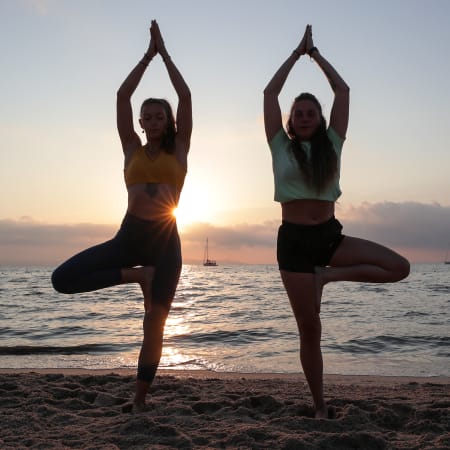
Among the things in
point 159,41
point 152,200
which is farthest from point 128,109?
point 152,200

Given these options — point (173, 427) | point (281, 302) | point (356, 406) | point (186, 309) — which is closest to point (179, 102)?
point (173, 427)

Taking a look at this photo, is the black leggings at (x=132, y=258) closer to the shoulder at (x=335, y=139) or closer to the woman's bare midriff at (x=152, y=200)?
the woman's bare midriff at (x=152, y=200)

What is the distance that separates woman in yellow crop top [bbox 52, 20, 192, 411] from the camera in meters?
4.18

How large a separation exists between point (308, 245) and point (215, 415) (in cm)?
162

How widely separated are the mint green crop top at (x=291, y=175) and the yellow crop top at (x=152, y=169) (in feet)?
2.75

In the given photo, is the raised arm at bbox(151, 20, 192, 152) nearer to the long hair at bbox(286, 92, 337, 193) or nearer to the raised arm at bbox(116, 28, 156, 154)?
the raised arm at bbox(116, 28, 156, 154)

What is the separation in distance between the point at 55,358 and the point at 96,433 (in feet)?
17.6

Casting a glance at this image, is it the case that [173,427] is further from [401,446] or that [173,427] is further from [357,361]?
[357,361]

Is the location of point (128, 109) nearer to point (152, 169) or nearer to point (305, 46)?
point (152, 169)

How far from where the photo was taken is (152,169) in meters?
4.20

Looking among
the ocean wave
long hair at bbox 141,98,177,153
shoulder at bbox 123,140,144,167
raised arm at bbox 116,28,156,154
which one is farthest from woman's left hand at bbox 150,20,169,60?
the ocean wave

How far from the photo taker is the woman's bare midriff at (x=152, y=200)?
166 inches

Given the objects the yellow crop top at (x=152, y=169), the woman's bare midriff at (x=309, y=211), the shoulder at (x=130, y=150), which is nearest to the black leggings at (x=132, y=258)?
the yellow crop top at (x=152, y=169)

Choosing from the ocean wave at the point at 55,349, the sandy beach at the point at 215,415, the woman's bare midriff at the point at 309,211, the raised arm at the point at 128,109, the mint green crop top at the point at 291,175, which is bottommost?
the ocean wave at the point at 55,349
